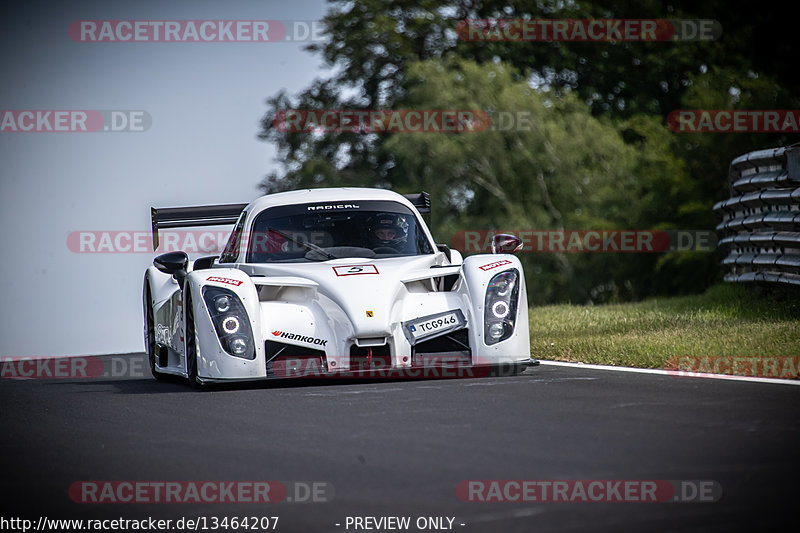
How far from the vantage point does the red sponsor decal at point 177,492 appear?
5.12 metres

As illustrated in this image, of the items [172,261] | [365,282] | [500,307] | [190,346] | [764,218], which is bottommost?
[190,346]

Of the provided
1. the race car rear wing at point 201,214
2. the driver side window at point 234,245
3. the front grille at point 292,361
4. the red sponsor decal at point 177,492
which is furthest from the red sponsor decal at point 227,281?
the red sponsor decal at point 177,492

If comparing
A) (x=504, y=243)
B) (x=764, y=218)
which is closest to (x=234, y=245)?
(x=504, y=243)

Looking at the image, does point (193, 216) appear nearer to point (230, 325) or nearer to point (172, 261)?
point (172, 261)

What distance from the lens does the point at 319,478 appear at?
17.6 ft

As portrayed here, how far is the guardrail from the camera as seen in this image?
1289cm

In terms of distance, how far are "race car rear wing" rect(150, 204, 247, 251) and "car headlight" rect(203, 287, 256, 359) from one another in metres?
3.43

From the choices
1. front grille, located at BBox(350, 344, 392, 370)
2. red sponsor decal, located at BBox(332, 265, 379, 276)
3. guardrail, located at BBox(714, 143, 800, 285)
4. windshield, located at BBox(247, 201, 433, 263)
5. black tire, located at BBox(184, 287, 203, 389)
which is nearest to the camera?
front grille, located at BBox(350, 344, 392, 370)

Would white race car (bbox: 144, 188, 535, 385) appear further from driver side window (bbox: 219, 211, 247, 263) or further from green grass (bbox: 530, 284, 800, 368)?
green grass (bbox: 530, 284, 800, 368)

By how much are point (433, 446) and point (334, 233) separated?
4.89 m

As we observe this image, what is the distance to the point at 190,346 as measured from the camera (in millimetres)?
9453

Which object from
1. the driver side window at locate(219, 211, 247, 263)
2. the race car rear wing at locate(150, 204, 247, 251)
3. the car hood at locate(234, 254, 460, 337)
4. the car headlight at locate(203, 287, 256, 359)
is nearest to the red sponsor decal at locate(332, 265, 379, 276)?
the car hood at locate(234, 254, 460, 337)

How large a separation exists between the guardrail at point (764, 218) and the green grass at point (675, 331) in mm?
314

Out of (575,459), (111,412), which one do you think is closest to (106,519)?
(575,459)
